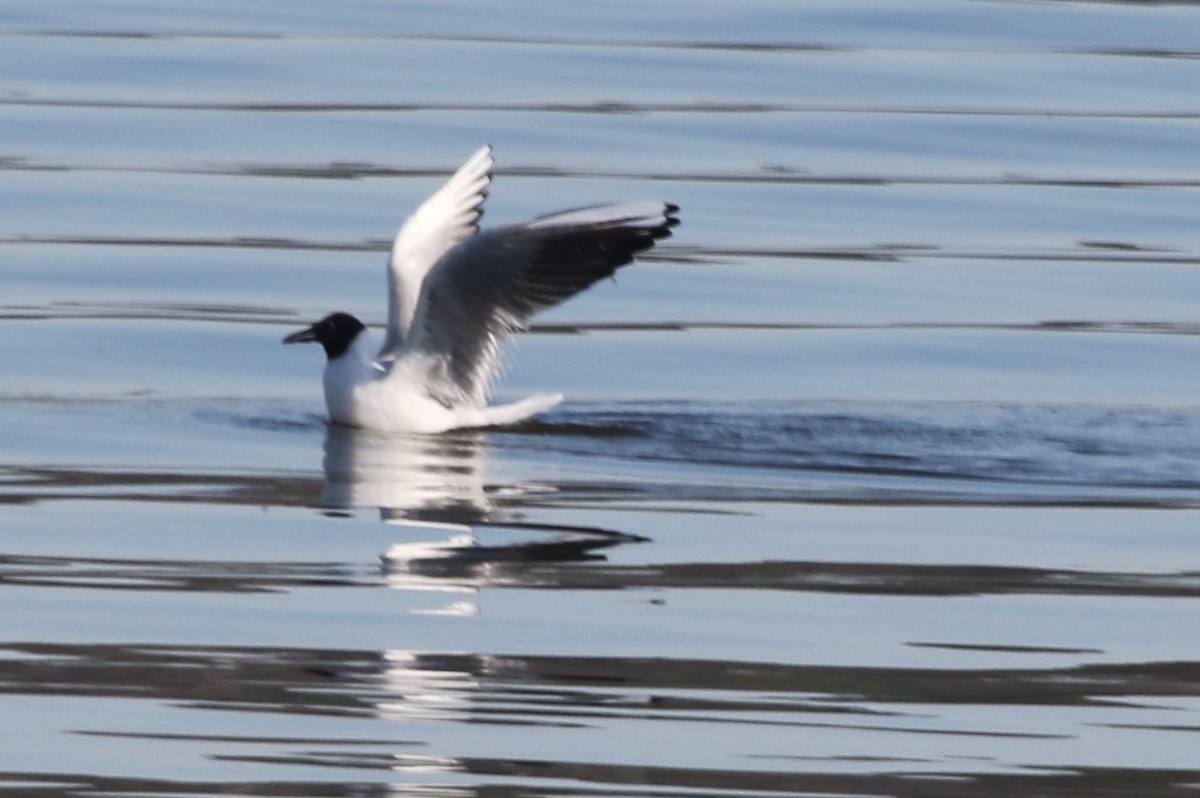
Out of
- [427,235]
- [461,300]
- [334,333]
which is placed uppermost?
[427,235]

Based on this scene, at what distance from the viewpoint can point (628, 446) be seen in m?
11.3

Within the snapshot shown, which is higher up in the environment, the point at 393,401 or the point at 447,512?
the point at 393,401

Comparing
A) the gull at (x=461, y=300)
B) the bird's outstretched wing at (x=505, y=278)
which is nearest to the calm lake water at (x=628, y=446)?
the gull at (x=461, y=300)

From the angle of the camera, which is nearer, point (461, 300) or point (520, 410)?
point (520, 410)

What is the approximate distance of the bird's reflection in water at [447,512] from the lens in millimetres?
8516

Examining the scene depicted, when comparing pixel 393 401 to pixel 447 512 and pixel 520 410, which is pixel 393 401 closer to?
pixel 520 410

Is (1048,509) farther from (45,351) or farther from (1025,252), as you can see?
(1025,252)

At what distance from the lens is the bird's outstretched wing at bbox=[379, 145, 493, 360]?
12.3m

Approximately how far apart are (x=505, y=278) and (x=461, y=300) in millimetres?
243

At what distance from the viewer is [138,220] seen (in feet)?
55.9

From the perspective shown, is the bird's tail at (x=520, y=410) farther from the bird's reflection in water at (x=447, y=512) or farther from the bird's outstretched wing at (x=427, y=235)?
the bird's outstretched wing at (x=427, y=235)

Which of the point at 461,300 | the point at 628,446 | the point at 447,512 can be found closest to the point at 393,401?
the point at 461,300

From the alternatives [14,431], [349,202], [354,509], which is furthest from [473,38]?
[354,509]

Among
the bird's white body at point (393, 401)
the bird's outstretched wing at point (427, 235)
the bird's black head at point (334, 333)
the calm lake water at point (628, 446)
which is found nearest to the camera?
the calm lake water at point (628, 446)
